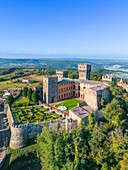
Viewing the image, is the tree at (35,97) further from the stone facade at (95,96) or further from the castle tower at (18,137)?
the castle tower at (18,137)

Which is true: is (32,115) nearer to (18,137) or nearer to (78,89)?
(18,137)

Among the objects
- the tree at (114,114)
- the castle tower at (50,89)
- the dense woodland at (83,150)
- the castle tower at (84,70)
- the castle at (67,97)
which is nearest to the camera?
the dense woodland at (83,150)

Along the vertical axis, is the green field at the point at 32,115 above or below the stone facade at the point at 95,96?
below

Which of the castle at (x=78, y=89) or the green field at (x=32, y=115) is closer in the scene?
the green field at (x=32, y=115)

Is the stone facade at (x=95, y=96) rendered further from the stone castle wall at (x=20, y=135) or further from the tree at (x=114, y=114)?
the stone castle wall at (x=20, y=135)

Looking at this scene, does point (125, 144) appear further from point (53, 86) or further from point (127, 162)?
point (53, 86)

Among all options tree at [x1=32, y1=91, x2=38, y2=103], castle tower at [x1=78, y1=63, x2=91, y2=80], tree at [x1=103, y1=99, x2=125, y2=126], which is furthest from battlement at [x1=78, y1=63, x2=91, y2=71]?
tree at [x1=103, y1=99, x2=125, y2=126]

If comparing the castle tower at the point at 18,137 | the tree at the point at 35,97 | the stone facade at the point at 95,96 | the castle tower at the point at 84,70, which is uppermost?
the castle tower at the point at 84,70

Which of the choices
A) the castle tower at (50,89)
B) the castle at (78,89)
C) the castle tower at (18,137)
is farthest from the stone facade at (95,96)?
the castle tower at (18,137)

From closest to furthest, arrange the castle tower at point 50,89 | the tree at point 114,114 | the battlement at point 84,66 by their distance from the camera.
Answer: the tree at point 114,114 → the castle tower at point 50,89 → the battlement at point 84,66

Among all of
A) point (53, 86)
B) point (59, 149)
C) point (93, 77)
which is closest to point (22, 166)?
point (59, 149)
